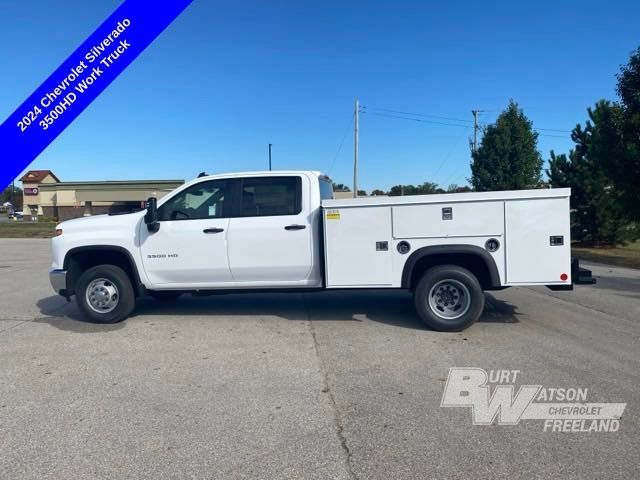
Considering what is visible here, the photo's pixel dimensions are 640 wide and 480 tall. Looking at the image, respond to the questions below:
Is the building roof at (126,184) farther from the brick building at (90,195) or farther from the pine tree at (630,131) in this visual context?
the pine tree at (630,131)

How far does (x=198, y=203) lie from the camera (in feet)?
21.8

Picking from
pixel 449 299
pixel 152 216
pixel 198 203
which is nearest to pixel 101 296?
pixel 152 216

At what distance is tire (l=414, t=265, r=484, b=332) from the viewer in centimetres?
598

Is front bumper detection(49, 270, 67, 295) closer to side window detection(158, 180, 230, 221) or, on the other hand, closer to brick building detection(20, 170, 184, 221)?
side window detection(158, 180, 230, 221)

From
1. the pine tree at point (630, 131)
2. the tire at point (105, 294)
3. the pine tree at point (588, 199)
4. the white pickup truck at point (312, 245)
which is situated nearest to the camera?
the white pickup truck at point (312, 245)

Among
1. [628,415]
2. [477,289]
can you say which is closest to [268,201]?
[477,289]

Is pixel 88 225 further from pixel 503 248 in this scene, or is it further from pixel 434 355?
pixel 503 248

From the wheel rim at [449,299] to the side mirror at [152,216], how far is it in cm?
380

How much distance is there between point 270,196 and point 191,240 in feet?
4.06

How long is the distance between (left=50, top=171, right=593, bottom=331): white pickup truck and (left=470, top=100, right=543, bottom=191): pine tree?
53.7 ft

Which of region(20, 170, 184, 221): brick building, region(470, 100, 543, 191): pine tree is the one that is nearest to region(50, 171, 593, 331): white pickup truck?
region(470, 100, 543, 191): pine tree

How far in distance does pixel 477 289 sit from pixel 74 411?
4.56m

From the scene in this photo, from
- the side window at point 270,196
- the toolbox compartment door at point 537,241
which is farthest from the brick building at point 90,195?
the toolbox compartment door at point 537,241

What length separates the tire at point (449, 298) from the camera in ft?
19.6
